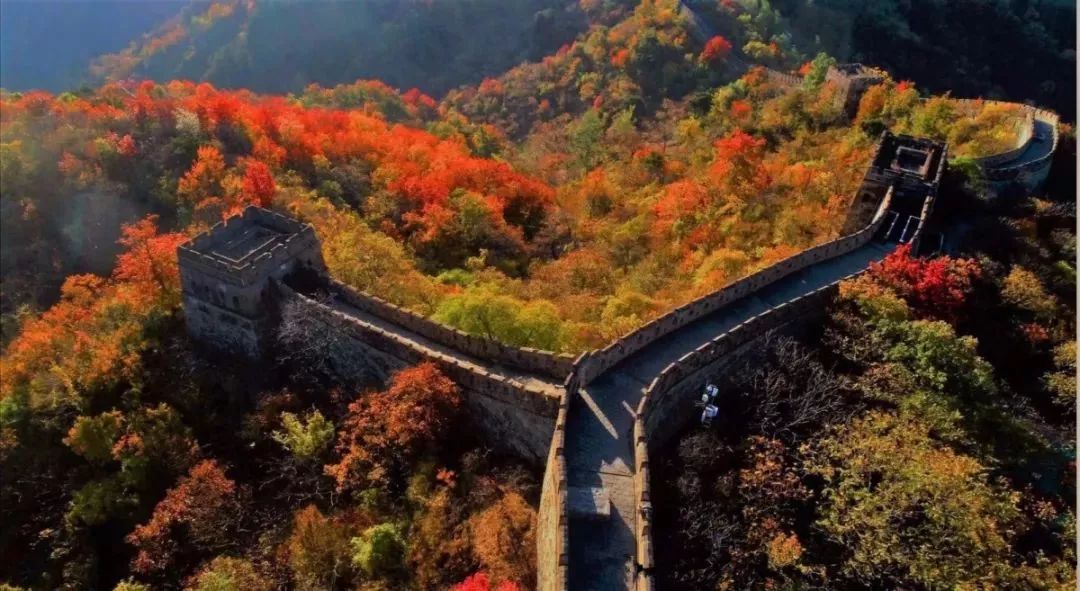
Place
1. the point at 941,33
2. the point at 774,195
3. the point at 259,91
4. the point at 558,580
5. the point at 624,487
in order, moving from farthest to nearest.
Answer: the point at 259,91
the point at 941,33
the point at 774,195
the point at 624,487
the point at 558,580

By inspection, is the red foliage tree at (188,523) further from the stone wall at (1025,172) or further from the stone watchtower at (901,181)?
the stone wall at (1025,172)

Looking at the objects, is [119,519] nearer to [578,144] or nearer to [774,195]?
[774,195]

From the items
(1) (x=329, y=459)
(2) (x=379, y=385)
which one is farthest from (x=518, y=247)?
(1) (x=329, y=459)

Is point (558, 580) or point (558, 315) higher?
point (558, 315)

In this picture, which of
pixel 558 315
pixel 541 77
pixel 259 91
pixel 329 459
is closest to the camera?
pixel 329 459

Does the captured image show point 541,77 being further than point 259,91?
No

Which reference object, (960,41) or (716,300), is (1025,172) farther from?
(960,41)
